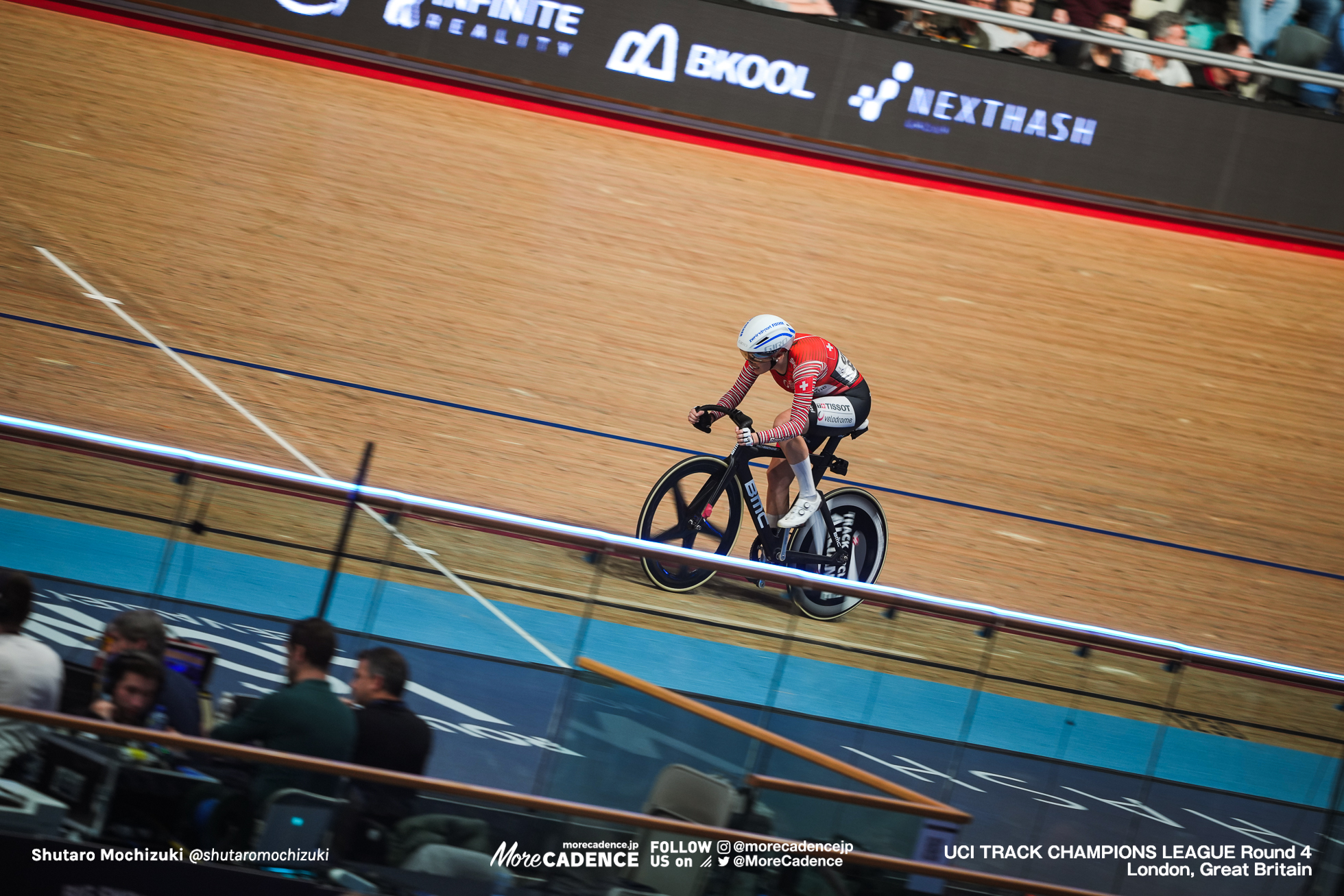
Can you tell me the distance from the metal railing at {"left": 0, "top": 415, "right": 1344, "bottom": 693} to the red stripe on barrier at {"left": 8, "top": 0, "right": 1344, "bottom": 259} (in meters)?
5.33

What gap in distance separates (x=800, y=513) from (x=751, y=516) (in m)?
0.24

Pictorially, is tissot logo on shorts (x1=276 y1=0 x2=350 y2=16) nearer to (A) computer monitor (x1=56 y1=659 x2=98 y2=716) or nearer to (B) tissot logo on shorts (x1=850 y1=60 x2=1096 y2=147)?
(B) tissot logo on shorts (x1=850 y1=60 x2=1096 y2=147)

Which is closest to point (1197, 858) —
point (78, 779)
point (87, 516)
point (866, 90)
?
point (78, 779)

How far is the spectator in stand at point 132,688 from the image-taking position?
296 cm

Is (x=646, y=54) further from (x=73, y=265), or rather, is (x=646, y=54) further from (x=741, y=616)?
(x=741, y=616)

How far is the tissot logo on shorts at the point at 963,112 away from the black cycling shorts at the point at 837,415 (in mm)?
3587

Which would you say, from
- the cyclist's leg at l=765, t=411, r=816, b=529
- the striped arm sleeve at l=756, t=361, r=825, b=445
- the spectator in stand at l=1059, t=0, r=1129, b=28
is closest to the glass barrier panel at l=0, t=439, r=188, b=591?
the striped arm sleeve at l=756, t=361, r=825, b=445

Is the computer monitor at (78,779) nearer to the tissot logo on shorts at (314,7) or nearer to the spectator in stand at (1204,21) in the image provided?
the tissot logo on shorts at (314,7)

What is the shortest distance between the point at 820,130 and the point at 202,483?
601cm

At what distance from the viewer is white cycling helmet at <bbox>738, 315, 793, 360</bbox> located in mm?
5387

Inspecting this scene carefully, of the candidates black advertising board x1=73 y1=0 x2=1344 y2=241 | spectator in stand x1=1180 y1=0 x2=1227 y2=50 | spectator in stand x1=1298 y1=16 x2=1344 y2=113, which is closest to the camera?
black advertising board x1=73 y1=0 x2=1344 y2=241

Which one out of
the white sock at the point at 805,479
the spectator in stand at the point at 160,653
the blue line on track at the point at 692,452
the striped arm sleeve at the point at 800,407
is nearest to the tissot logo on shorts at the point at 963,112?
the blue line on track at the point at 692,452

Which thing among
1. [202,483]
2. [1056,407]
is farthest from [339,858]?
[1056,407]

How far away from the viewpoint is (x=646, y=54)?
27.8ft
